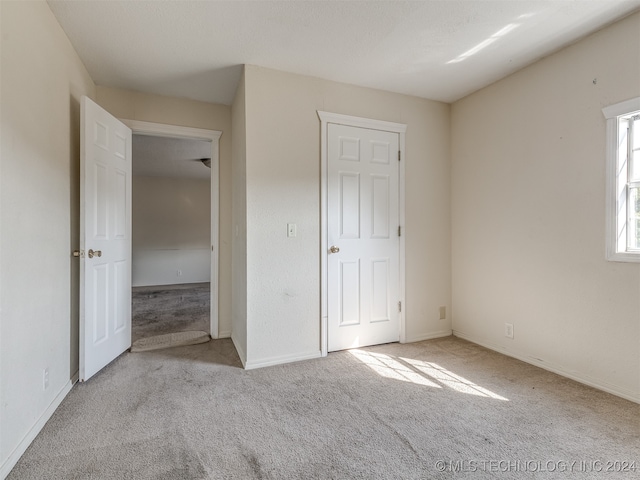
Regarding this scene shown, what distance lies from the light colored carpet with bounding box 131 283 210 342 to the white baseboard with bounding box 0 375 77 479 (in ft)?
3.90

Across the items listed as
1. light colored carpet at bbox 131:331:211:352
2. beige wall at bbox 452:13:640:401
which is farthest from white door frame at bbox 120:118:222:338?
beige wall at bbox 452:13:640:401

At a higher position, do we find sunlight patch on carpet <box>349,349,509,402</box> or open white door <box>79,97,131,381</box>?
open white door <box>79,97,131,381</box>

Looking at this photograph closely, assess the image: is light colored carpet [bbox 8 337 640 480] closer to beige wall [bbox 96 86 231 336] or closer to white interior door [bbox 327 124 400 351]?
white interior door [bbox 327 124 400 351]

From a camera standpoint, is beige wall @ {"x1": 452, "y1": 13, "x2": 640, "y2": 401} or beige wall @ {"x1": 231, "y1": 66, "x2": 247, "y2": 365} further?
beige wall @ {"x1": 231, "y1": 66, "x2": 247, "y2": 365}

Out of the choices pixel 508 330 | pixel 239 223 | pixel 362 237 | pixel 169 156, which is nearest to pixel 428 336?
pixel 508 330

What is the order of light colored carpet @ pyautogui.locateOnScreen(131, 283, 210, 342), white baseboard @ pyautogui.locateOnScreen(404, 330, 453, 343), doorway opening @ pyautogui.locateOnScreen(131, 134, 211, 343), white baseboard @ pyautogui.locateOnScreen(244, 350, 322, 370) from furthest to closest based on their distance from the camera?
doorway opening @ pyautogui.locateOnScreen(131, 134, 211, 343) → light colored carpet @ pyautogui.locateOnScreen(131, 283, 210, 342) → white baseboard @ pyautogui.locateOnScreen(404, 330, 453, 343) → white baseboard @ pyautogui.locateOnScreen(244, 350, 322, 370)

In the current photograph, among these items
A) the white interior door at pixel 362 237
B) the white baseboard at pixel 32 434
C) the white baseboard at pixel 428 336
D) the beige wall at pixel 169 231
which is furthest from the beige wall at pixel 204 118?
the beige wall at pixel 169 231

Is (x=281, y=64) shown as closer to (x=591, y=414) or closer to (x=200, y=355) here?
(x=200, y=355)

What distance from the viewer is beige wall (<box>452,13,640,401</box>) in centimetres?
206

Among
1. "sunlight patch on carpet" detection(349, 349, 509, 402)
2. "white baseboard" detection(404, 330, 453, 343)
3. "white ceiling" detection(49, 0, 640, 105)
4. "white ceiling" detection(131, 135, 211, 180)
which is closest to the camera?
"white ceiling" detection(49, 0, 640, 105)

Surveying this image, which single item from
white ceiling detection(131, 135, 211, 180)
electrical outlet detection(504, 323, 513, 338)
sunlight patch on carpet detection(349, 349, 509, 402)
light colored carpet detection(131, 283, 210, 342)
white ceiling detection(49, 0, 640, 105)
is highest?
white ceiling detection(49, 0, 640, 105)

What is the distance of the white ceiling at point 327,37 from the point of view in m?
1.88

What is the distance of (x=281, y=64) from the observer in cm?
252

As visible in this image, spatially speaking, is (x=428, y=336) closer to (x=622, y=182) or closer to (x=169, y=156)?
(x=622, y=182)
